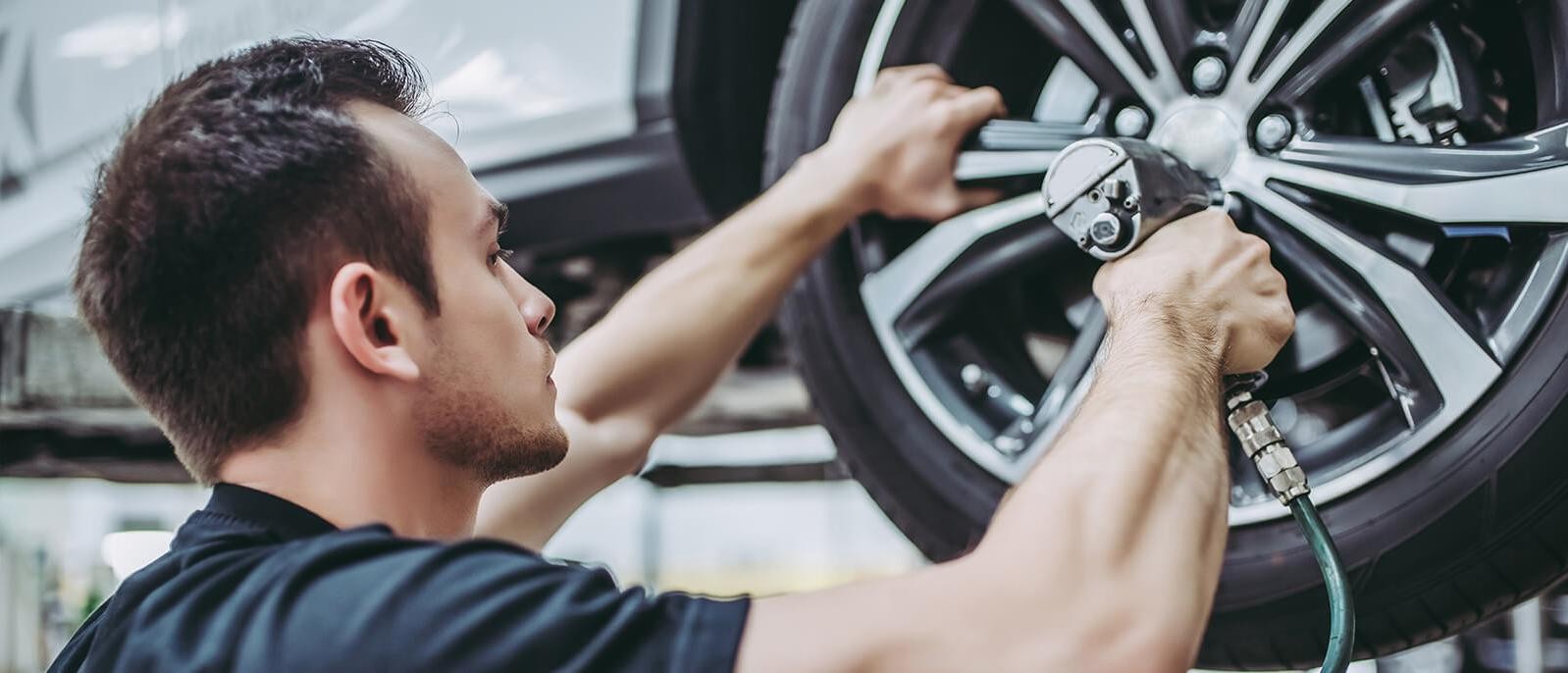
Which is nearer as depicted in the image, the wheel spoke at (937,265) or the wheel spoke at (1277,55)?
the wheel spoke at (1277,55)

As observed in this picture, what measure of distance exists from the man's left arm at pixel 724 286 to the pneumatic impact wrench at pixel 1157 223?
23 cm

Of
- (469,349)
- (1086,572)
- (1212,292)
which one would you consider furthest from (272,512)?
(1212,292)

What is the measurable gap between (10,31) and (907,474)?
151cm

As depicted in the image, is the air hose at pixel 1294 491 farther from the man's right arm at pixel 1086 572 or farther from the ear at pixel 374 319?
the ear at pixel 374 319

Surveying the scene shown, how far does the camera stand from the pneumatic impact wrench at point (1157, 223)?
2.61 feet

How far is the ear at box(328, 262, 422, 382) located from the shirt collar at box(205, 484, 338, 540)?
94 mm

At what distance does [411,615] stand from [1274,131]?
647 mm

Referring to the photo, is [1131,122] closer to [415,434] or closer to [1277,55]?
[1277,55]

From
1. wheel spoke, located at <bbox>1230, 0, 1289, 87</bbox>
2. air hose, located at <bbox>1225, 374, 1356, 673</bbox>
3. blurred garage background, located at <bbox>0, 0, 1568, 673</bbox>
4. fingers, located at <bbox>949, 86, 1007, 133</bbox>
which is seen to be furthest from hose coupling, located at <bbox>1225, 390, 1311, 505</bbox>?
blurred garage background, located at <bbox>0, 0, 1568, 673</bbox>

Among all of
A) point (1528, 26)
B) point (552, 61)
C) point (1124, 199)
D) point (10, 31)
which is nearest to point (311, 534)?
point (1124, 199)

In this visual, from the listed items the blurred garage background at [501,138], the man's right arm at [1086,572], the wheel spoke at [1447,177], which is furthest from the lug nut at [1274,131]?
the blurred garage background at [501,138]

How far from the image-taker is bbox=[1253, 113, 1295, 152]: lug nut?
0.93 m

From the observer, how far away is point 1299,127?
93 cm

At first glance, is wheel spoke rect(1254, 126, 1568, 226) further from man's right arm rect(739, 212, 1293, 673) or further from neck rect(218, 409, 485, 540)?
neck rect(218, 409, 485, 540)
